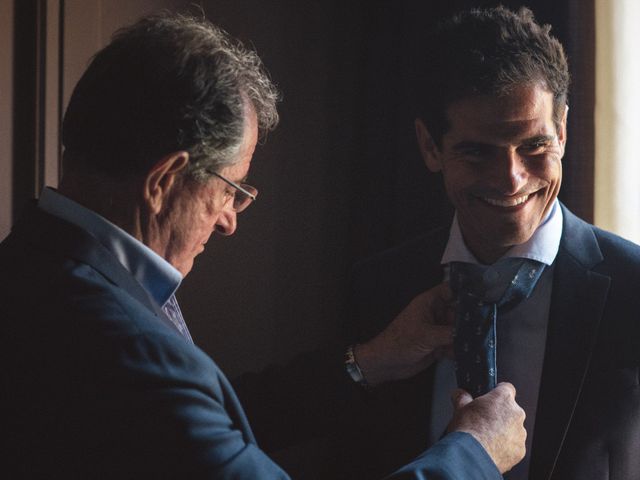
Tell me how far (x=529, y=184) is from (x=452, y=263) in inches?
9.0

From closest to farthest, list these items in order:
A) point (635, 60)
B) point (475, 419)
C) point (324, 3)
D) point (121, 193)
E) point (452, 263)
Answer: point (121, 193)
point (475, 419)
point (452, 263)
point (635, 60)
point (324, 3)

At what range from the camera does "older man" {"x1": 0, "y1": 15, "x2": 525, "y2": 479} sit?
3.19 feet

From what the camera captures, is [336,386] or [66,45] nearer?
[336,386]

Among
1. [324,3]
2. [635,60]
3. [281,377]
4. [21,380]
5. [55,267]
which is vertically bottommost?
[281,377]

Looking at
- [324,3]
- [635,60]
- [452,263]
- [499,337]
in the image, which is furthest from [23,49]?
[635,60]

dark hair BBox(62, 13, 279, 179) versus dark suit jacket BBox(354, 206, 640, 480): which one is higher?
dark hair BBox(62, 13, 279, 179)

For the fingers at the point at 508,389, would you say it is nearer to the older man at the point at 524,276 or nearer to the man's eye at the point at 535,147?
the older man at the point at 524,276

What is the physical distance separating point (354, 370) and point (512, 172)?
51 cm

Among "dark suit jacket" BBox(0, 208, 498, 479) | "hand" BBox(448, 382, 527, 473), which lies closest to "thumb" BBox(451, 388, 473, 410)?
"hand" BBox(448, 382, 527, 473)

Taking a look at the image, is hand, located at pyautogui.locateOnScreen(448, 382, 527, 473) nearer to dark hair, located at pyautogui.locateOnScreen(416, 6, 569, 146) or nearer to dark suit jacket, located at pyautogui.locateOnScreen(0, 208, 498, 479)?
dark suit jacket, located at pyautogui.locateOnScreen(0, 208, 498, 479)

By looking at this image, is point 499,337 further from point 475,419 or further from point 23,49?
point 23,49

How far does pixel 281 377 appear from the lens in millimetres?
1694

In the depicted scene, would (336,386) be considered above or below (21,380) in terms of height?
below

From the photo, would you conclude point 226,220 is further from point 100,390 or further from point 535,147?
point 535,147
